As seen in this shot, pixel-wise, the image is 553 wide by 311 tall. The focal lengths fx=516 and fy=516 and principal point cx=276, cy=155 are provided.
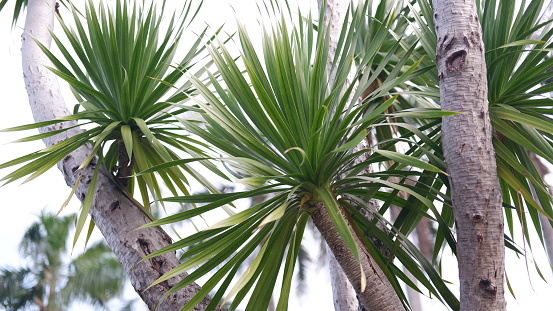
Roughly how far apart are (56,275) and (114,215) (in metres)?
12.3

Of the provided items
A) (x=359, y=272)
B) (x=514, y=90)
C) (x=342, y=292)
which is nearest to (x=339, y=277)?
→ (x=342, y=292)

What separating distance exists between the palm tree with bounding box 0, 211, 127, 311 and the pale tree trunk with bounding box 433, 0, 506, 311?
12.1m

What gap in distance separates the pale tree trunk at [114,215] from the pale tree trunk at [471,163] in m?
0.85

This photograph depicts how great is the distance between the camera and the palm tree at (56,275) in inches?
487

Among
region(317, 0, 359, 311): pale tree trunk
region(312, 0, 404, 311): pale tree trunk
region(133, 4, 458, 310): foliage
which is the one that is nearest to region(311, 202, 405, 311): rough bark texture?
region(312, 0, 404, 311): pale tree trunk

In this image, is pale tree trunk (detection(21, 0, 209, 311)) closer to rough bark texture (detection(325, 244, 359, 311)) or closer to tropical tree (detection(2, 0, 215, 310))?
tropical tree (detection(2, 0, 215, 310))

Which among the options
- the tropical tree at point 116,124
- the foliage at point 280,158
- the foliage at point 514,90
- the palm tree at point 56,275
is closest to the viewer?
the foliage at point 280,158

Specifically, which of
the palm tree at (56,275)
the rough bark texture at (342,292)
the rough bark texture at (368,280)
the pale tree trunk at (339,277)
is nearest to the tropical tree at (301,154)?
the rough bark texture at (368,280)

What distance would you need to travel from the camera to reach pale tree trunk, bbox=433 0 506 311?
1.33m

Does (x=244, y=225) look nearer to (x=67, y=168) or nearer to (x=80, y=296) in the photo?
(x=67, y=168)

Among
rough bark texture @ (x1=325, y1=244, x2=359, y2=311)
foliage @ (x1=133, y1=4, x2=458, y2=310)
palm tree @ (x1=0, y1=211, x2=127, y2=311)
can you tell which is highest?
foliage @ (x1=133, y1=4, x2=458, y2=310)

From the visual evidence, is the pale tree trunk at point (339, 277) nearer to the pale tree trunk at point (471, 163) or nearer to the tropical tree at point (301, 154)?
the tropical tree at point (301, 154)

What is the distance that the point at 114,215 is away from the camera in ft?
6.38

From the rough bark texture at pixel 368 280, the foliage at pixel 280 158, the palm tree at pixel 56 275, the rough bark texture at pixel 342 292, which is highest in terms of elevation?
the foliage at pixel 280 158
